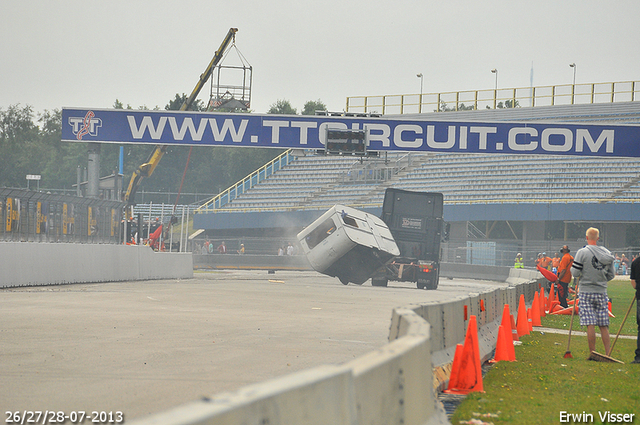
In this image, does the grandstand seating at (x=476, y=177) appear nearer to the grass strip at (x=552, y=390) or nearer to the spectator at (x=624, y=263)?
the spectator at (x=624, y=263)

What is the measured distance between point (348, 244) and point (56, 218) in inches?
Result: 432

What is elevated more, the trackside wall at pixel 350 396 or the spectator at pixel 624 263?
the trackside wall at pixel 350 396

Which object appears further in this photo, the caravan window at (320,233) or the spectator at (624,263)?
the spectator at (624,263)

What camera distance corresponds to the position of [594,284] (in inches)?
429

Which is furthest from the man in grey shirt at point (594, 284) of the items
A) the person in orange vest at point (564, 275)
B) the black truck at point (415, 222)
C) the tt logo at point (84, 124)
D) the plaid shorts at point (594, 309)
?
the tt logo at point (84, 124)

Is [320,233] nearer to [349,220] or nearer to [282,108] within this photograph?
[349,220]

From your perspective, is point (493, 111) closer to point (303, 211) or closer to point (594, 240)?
point (303, 211)

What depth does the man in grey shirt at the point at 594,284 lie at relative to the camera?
10820 millimetres

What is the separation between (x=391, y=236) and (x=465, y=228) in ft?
78.9

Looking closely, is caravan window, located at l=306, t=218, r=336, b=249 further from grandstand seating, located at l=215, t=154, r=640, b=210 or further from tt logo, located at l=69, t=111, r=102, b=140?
grandstand seating, located at l=215, t=154, r=640, b=210

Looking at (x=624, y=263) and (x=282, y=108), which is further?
(x=282, y=108)

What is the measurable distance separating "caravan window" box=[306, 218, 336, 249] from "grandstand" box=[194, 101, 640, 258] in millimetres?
15433

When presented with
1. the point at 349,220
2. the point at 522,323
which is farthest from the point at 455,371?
the point at 349,220

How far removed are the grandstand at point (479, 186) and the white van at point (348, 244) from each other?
49.9ft
